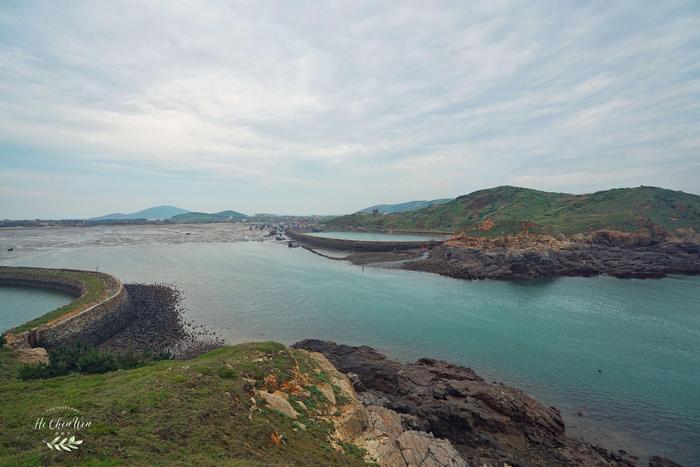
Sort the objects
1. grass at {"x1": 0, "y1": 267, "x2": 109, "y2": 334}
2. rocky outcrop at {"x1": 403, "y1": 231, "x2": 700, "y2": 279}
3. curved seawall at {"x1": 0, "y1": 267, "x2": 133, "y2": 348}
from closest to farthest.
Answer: curved seawall at {"x1": 0, "y1": 267, "x2": 133, "y2": 348} → grass at {"x1": 0, "y1": 267, "x2": 109, "y2": 334} → rocky outcrop at {"x1": 403, "y1": 231, "x2": 700, "y2": 279}

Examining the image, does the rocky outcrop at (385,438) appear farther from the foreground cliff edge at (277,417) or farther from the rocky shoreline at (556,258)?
the rocky shoreline at (556,258)

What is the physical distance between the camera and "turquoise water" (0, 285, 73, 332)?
38.1 metres

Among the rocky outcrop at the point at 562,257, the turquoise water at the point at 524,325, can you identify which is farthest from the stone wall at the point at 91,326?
the rocky outcrop at the point at 562,257

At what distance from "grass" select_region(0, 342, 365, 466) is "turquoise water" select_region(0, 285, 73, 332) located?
3193 cm

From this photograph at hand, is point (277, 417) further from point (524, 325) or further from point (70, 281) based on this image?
point (70, 281)

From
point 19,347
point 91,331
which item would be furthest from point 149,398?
point 91,331

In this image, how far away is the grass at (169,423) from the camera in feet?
31.0

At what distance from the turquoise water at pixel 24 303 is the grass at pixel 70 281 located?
2.14m

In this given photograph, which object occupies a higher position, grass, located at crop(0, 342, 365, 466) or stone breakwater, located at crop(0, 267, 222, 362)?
grass, located at crop(0, 342, 365, 466)

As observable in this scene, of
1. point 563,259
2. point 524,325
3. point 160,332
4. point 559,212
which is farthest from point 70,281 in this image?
point 559,212

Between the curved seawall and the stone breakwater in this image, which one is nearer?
the stone breakwater

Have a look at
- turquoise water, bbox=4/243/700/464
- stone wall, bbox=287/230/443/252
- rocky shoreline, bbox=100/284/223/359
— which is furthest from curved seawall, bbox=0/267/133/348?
stone wall, bbox=287/230/443/252

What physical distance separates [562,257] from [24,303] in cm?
9229

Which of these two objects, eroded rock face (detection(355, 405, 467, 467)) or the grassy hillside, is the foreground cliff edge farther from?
the grassy hillside
